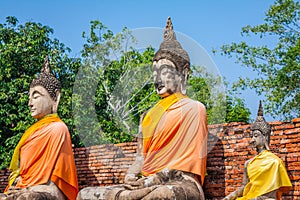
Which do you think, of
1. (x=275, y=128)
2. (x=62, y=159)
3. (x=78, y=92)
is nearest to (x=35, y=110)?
(x=62, y=159)

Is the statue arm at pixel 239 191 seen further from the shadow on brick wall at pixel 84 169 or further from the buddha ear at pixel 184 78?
the shadow on brick wall at pixel 84 169

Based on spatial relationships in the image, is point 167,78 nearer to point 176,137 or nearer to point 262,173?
point 176,137

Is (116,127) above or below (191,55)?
below

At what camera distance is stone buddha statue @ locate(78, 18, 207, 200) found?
5.45m

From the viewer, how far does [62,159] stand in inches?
258

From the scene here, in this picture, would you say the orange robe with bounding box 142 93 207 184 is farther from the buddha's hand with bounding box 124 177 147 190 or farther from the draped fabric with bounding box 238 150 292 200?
the draped fabric with bounding box 238 150 292 200

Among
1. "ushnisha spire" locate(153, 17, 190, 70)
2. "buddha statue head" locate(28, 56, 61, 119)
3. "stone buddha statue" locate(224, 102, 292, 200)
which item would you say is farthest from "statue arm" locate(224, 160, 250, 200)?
"buddha statue head" locate(28, 56, 61, 119)

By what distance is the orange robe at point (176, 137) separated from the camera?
5.75 metres

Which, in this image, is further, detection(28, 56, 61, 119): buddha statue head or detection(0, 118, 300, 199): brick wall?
detection(0, 118, 300, 199): brick wall

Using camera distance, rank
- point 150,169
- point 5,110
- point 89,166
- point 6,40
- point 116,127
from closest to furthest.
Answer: point 150,169
point 116,127
point 89,166
point 5,110
point 6,40

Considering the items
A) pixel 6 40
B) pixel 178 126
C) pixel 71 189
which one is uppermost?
pixel 6 40

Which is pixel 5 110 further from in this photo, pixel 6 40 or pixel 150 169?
pixel 150 169

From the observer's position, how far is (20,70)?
1360 cm

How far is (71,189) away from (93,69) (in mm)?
2568
